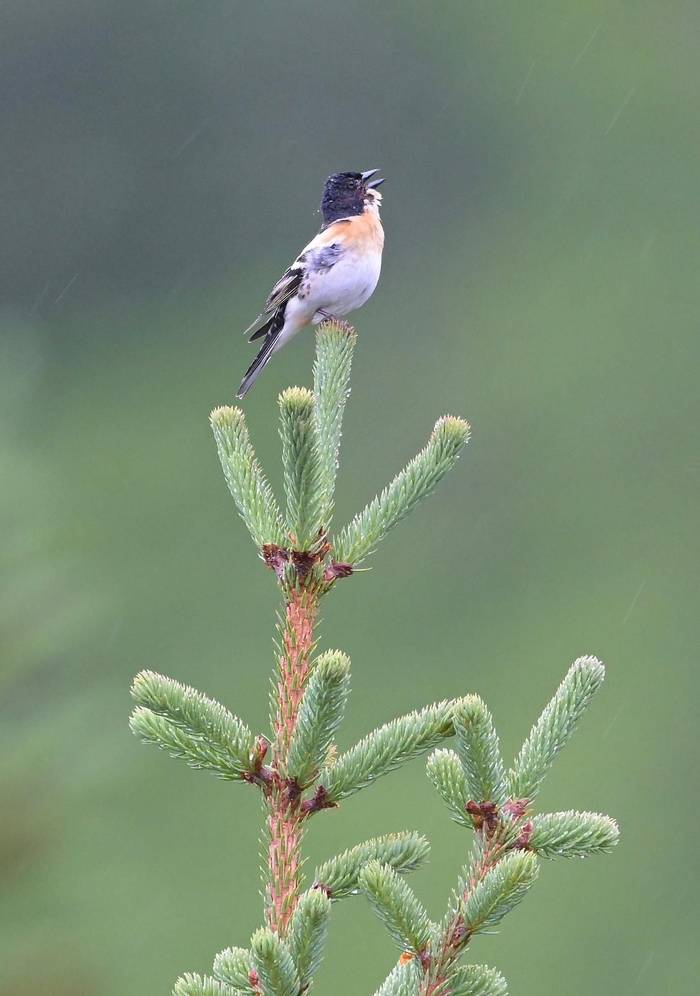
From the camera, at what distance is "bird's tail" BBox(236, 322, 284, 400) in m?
→ 5.12

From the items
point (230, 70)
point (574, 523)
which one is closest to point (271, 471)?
point (574, 523)

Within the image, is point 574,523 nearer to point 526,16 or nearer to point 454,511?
point 454,511

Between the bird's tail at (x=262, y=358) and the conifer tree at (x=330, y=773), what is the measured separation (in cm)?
261

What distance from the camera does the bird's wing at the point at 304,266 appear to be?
5.25m

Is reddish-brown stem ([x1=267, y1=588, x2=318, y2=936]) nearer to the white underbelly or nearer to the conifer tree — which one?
the conifer tree

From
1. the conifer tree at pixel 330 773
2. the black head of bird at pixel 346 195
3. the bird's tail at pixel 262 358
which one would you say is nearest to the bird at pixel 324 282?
the bird's tail at pixel 262 358

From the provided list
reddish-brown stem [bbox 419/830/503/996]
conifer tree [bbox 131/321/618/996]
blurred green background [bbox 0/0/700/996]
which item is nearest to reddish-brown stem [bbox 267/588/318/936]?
conifer tree [bbox 131/321/618/996]

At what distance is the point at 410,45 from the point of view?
1484 inches

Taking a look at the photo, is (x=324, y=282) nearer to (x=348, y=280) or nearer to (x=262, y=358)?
(x=348, y=280)

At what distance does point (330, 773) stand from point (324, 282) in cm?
310

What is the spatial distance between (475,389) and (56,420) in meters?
7.91

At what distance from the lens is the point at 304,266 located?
17.3ft

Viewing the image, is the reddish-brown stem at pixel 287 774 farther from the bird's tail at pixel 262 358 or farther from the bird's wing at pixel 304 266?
the bird's wing at pixel 304 266

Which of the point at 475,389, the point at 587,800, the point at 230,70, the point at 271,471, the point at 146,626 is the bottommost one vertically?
the point at 587,800
